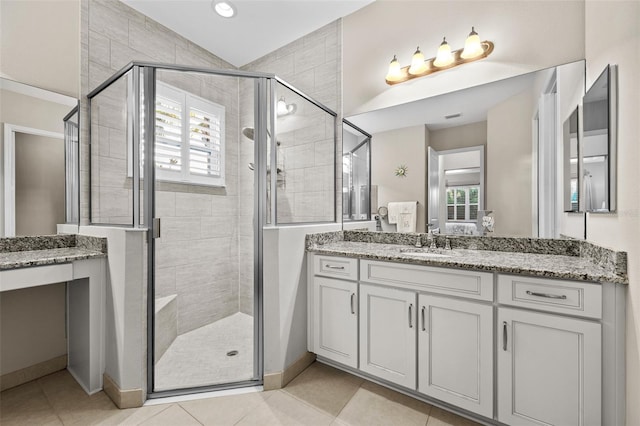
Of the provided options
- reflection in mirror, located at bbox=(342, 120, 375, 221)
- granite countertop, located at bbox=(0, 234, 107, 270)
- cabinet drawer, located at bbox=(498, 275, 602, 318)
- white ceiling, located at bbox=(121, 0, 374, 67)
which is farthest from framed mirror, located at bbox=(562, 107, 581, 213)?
granite countertop, located at bbox=(0, 234, 107, 270)

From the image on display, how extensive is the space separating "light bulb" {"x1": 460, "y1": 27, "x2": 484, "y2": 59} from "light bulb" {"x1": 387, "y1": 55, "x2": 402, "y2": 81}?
1.53 ft

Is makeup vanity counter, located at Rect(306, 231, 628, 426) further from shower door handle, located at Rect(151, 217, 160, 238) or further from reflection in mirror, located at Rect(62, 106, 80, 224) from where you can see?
reflection in mirror, located at Rect(62, 106, 80, 224)

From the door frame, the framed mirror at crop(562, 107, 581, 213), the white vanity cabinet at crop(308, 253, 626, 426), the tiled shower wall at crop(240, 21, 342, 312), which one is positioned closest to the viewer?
the white vanity cabinet at crop(308, 253, 626, 426)

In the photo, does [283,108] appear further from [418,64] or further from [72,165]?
[72,165]

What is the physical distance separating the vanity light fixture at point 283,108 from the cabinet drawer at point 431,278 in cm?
119

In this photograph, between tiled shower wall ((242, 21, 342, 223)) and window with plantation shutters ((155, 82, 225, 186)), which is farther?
tiled shower wall ((242, 21, 342, 223))

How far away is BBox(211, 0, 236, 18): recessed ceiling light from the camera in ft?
7.22

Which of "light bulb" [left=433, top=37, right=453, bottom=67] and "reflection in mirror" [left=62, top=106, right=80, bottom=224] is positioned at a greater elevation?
"light bulb" [left=433, top=37, right=453, bottom=67]

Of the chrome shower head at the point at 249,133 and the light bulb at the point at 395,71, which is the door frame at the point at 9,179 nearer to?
the chrome shower head at the point at 249,133

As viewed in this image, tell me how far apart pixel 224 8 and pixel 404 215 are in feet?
7.42

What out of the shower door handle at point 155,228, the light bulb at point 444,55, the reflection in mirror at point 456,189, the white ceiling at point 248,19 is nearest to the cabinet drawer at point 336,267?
the reflection in mirror at point 456,189

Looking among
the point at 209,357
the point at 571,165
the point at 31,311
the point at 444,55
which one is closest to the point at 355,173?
the point at 444,55

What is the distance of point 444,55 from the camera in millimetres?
1881

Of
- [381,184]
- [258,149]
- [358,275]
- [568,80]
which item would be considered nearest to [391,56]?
[381,184]
